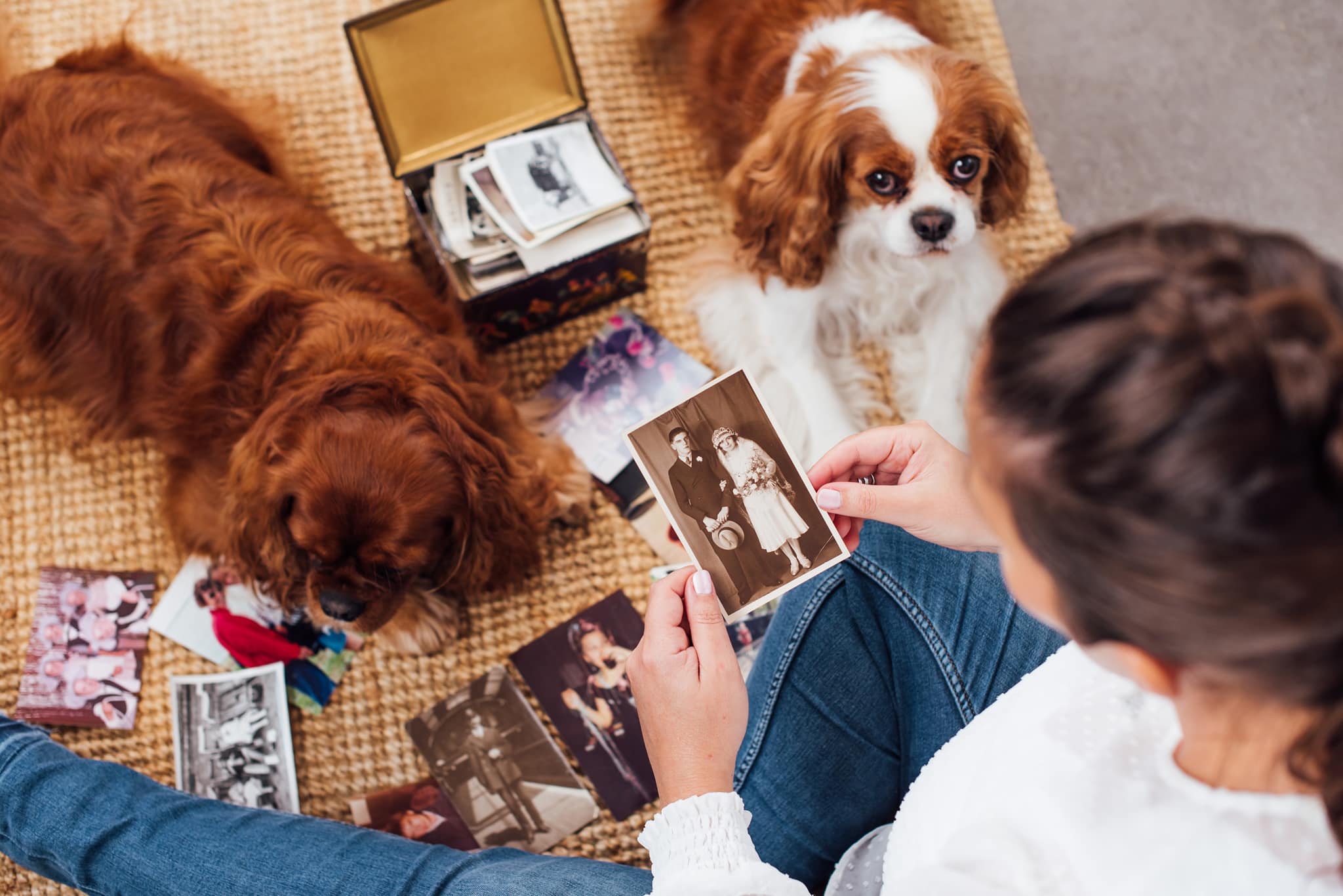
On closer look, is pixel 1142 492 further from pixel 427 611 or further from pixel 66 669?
pixel 66 669

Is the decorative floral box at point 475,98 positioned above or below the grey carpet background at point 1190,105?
above

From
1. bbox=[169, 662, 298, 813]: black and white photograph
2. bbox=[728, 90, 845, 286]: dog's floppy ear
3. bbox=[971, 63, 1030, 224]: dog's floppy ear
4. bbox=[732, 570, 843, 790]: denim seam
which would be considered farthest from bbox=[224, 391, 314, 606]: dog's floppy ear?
bbox=[971, 63, 1030, 224]: dog's floppy ear

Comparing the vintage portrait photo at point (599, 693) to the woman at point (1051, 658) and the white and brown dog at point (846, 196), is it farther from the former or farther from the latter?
the white and brown dog at point (846, 196)

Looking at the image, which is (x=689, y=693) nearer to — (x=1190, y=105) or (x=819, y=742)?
(x=819, y=742)

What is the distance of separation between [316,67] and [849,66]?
129 centimetres

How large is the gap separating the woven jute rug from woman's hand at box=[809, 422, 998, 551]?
0.75 meters

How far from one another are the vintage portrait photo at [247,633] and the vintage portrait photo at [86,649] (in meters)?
0.06

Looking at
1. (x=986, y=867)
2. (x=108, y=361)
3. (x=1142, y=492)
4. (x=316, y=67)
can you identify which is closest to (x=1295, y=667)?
(x=1142, y=492)

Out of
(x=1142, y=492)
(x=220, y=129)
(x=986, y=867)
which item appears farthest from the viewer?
(x=220, y=129)

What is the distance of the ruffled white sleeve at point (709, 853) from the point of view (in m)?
0.89

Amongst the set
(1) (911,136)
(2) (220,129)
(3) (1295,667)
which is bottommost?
(3) (1295,667)

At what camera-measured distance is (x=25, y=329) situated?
172 cm

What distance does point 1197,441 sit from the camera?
0.46 meters

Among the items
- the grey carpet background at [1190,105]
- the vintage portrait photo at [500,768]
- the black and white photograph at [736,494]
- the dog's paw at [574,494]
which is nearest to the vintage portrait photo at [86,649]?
the vintage portrait photo at [500,768]
